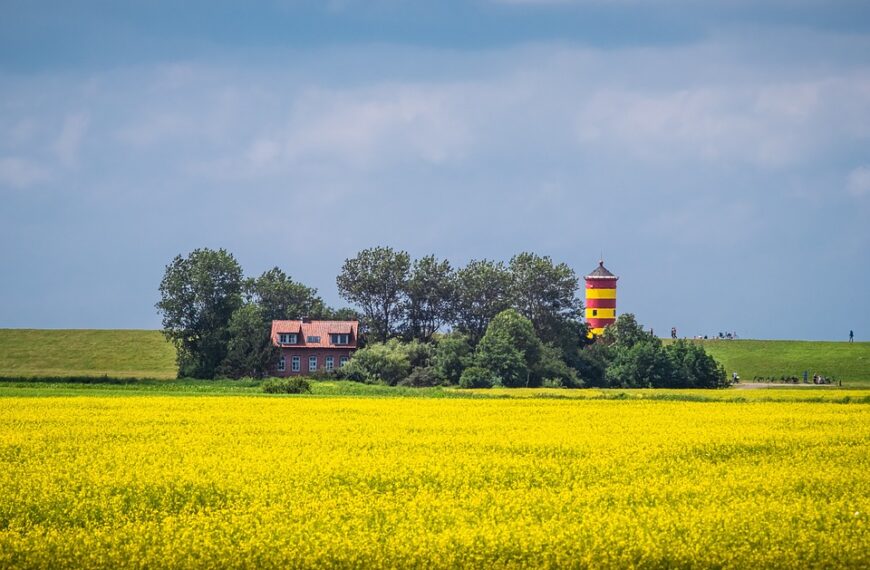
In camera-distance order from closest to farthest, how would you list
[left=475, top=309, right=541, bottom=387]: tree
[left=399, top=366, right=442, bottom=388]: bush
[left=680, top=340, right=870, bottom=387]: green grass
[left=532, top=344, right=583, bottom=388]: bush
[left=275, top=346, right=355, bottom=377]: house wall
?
1. [left=475, top=309, right=541, bottom=387]: tree
2. [left=399, top=366, right=442, bottom=388]: bush
3. [left=532, top=344, right=583, bottom=388]: bush
4. [left=275, top=346, right=355, bottom=377]: house wall
5. [left=680, top=340, right=870, bottom=387]: green grass

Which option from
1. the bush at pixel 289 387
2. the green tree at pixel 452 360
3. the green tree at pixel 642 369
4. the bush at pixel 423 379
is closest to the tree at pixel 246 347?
the bush at pixel 423 379

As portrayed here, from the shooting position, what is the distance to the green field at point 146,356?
115 meters

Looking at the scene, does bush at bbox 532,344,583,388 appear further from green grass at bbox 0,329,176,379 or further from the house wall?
green grass at bbox 0,329,176,379

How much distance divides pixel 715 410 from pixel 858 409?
21.2 ft

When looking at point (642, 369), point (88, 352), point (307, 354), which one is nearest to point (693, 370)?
point (642, 369)

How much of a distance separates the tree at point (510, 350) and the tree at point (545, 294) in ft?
46.4

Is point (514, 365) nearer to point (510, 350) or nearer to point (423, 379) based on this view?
point (510, 350)

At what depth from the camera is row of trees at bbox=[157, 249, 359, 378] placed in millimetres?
105750

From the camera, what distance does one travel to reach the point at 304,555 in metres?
18.1

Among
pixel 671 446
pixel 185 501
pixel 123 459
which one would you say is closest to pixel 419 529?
pixel 185 501

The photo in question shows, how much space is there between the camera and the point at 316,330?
368ft

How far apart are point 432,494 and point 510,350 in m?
70.9

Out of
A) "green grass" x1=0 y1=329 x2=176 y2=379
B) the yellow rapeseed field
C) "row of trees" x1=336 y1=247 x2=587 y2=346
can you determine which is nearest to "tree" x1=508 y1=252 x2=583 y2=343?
"row of trees" x1=336 y1=247 x2=587 y2=346

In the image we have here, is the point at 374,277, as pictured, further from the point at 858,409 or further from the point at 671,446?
the point at 671,446
